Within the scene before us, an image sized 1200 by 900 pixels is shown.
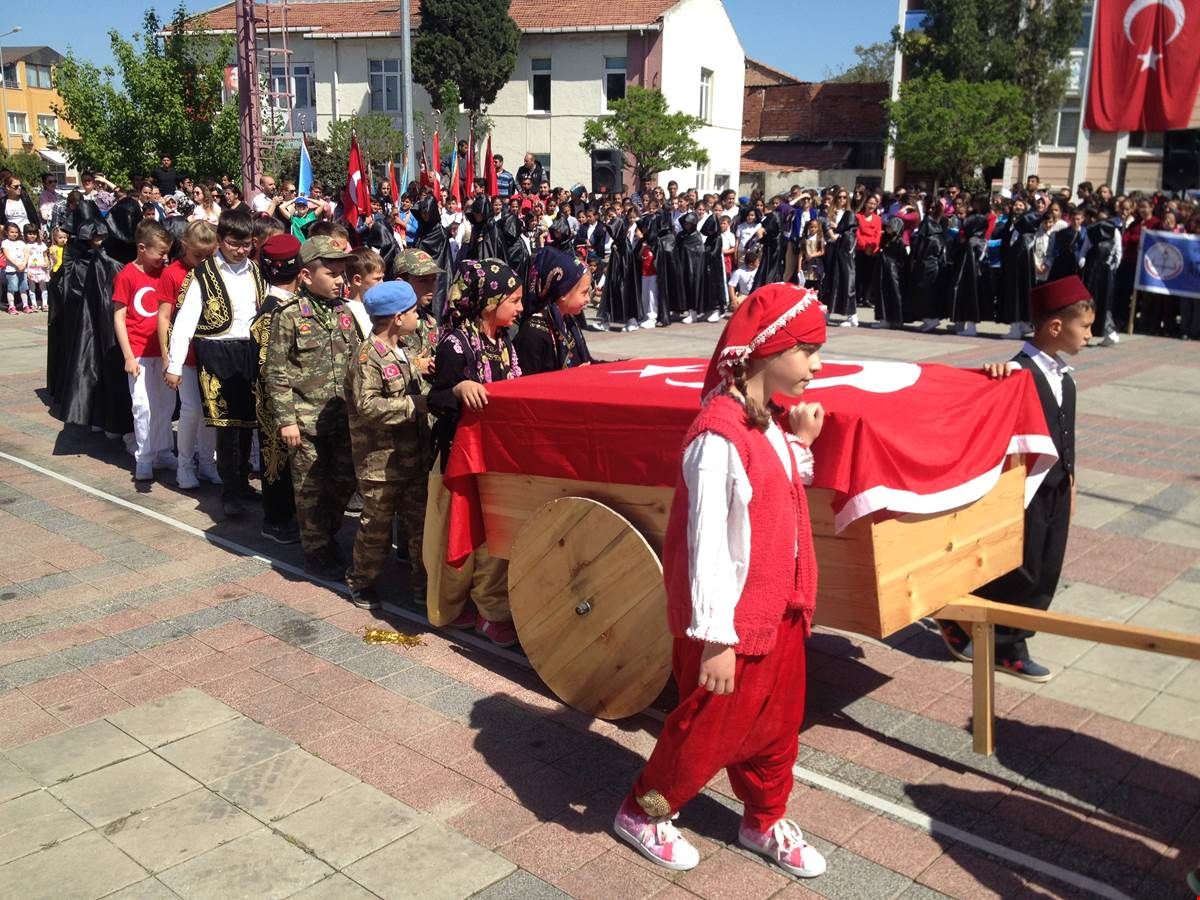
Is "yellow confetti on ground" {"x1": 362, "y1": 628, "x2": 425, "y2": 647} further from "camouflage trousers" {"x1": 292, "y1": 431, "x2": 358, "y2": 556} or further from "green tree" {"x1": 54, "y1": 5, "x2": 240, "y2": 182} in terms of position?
"green tree" {"x1": 54, "y1": 5, "x2": 240, "y2": 182}

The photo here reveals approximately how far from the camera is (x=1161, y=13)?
106 ft

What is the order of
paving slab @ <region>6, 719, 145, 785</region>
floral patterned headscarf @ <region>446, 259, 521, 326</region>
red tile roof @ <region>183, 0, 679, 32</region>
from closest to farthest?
paving slab @ <region>6, 719, 145, 785</region>, floral patterned headscarf @ <region>446, 259, 521, 326</region>, red tile roof @ <region>183, 0, 679, 32</region>

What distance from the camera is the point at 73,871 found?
3.27 metres

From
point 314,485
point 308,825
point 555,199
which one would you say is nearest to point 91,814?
point 308,825

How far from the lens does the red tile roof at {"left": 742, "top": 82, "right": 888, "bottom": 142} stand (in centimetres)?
4503

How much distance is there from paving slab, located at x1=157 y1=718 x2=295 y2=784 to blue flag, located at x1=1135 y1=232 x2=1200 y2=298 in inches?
607

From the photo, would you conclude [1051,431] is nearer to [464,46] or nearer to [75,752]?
[75,752]

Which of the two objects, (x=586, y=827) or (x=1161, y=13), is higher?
(x=1161, y=13)

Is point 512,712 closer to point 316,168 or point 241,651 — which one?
point 241,651

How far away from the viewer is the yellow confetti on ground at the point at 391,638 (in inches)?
199

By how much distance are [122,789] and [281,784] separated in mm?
532

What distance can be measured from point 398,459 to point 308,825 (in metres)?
2.08

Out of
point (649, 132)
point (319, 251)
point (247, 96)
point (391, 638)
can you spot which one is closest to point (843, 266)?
point (247, 96)

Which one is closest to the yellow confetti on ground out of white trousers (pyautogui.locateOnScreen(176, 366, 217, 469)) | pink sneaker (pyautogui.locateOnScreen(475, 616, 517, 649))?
pink sneaker (pyautogui.locateOnScreen(475, 616, 517, 649))
